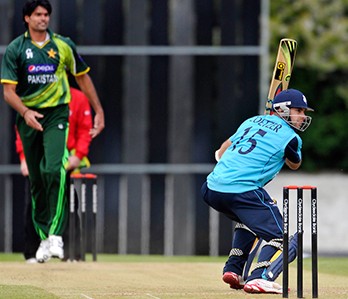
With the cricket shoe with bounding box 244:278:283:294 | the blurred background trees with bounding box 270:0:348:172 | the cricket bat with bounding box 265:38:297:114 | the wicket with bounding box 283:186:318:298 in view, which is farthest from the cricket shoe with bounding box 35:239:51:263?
the blurred background trees with bounding box 270:0:348:172

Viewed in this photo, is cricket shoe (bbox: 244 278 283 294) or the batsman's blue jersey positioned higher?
the batsman's blue jersey

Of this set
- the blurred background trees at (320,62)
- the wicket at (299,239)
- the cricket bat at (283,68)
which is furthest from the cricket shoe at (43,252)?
the blurred background trees at (320,62)

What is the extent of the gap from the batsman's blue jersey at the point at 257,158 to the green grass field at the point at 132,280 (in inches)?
29.5

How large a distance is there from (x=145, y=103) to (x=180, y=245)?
1.79 metres

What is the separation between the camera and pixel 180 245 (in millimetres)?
17000

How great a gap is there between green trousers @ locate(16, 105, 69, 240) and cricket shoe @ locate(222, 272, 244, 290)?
2445 mm

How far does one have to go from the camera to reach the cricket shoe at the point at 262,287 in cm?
934

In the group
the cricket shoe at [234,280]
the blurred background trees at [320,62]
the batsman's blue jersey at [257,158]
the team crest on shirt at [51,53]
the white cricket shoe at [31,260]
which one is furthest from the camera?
the blurred background trees at [320,62]

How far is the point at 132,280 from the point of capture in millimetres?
10531

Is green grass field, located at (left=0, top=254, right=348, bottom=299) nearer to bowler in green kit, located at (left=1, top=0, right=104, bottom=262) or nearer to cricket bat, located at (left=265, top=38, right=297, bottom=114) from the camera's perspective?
bowler in green kit, located at (left=1, top=0, right=104, bottom=262)

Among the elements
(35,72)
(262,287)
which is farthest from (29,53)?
(262,287)

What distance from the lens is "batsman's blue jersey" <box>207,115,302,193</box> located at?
9.57 metres

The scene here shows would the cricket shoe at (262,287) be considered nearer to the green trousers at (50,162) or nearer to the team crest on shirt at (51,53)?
the green trousers at (50,162)

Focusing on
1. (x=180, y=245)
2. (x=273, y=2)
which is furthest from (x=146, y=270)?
(x=273, y=2)
